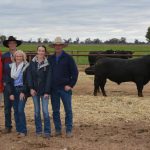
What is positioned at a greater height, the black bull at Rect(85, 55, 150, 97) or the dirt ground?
the black bull at Rect(85, 55, 150, 97)

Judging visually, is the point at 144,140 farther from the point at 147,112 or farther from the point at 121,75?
the point at 121,75

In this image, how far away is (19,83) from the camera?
782cm

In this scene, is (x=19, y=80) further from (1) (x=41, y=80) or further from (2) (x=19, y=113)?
(2) (x=19, y=113)

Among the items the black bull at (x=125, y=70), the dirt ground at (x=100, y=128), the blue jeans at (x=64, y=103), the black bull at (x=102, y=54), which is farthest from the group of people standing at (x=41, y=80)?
the black bull at (x=102, y=54)

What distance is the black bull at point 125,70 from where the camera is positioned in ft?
47.0

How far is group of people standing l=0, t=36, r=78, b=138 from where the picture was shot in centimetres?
764

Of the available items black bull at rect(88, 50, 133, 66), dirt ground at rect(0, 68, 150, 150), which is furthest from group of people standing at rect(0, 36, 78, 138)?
black bull at rect(88, 50, 133, 66)

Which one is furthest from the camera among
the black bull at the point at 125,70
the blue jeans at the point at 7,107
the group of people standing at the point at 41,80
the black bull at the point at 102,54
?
the black bull at the point at 102,54

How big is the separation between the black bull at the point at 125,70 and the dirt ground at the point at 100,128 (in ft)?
4.52

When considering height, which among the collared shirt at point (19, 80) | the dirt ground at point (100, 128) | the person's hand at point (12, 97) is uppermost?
the collared shirt at point (19, 80)

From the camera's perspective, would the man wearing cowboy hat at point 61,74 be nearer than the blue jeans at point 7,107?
Yes

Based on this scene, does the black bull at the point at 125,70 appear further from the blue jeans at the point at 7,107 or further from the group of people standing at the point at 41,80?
the group of people standing at the point at 41,80

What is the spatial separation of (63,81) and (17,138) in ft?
3.97

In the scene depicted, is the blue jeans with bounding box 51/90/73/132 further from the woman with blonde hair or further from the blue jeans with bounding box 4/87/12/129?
the blue jeans with bounding box 4/87/12/129
